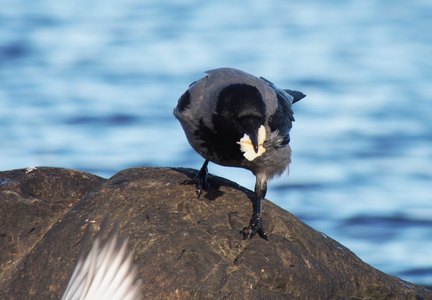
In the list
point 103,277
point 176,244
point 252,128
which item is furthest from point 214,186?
point 103,277

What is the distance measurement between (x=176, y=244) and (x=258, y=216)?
2.75 feet

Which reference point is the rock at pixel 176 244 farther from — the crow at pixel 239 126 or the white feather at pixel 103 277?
the white feather at pixel 103 277

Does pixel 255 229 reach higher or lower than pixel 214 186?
lower

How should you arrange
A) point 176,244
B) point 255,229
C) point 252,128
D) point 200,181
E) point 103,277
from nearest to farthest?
point 103,277, point 176,244, point 255,229, point 252,128, point 200,181

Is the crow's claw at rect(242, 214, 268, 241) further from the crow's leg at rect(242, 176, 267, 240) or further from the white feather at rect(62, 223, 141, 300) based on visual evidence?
the white feather at rect(62, 223, 141, 300)

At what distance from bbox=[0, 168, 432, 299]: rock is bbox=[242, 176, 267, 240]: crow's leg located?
0.21ft

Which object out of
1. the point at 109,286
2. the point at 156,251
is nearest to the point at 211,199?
the point at 156,251

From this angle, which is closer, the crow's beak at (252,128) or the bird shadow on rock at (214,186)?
the crow's beak at (252,128)

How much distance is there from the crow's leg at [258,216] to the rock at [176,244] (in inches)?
2.5

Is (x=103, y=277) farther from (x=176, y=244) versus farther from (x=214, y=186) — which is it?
(x=214, y=186)

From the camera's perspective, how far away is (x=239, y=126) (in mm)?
6602

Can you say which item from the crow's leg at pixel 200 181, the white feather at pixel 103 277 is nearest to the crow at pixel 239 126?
the crow's leg at pixel 200 181

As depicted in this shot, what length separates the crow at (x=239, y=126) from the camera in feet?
21.5

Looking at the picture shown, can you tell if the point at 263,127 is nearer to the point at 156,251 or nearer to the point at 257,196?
the point at 257,196
